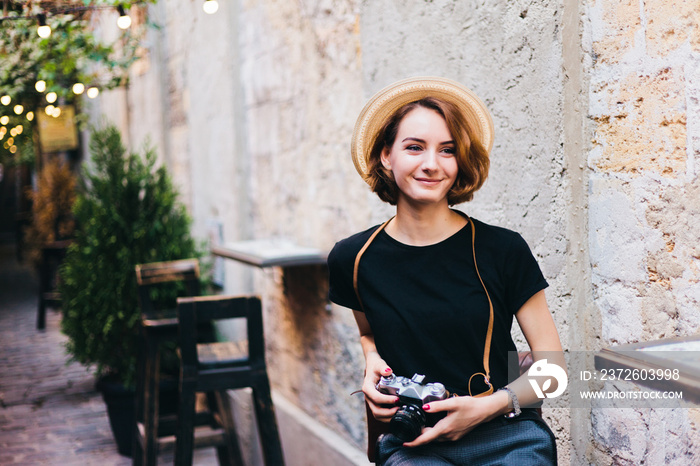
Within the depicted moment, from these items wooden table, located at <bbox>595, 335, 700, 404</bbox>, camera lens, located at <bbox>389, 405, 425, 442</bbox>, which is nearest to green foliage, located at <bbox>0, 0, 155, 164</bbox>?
camera lens, located at <bbox>389, 405, 425, 442</bbox>

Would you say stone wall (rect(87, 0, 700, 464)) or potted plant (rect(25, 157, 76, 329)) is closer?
stone wall (rect(87, 0, 700, 464))

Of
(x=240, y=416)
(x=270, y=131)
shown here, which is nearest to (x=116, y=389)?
(x=240, y=416)

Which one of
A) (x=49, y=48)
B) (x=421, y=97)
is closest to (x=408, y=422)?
(x=421, y=97)

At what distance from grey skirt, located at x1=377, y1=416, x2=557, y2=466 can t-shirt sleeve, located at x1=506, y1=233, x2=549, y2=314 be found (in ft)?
0.91

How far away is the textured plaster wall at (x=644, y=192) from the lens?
6.51ft

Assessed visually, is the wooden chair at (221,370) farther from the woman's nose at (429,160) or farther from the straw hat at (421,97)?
the woman's nose at (429,160)

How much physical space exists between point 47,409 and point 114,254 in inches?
76.5

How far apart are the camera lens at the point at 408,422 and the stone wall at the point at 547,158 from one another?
76cm

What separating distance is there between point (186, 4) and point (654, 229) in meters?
5.47

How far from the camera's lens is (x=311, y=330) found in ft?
15.4

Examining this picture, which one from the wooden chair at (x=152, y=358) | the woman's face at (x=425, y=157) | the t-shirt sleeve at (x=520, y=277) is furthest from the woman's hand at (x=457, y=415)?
the wooden chair at (x=152, y=358)

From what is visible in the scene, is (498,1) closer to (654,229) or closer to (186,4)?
(654,229)

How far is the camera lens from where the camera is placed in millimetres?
1722

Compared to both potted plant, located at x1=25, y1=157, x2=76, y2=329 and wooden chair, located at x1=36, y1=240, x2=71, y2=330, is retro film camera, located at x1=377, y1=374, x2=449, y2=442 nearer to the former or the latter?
wooden chair, located at x1=36, y1=240, x2=71, y2=330
